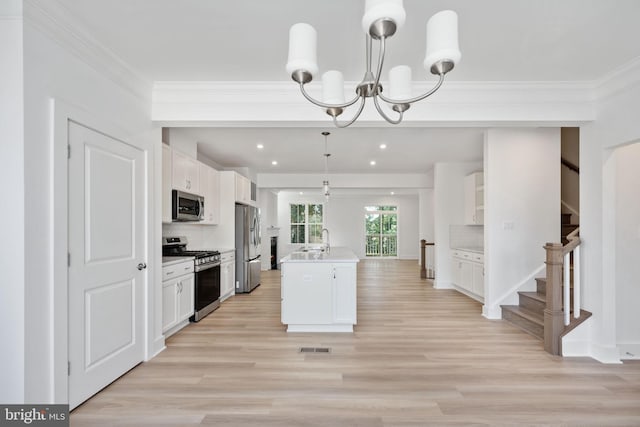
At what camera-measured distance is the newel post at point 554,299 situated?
3.26 metres

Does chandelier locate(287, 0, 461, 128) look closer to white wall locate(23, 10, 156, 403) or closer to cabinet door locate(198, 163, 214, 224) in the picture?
white wall locate(23, 10, 156, 403)

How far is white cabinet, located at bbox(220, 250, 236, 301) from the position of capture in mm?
5457

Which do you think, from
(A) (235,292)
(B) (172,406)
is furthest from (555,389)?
(A) (235,292)

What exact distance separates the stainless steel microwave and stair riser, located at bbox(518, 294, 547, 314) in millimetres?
4407

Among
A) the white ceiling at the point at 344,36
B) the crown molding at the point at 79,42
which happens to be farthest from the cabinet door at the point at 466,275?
the crown molding at the point at 79,42

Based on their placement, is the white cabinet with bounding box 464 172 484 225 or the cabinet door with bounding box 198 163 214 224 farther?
the white cabinet with bounding box 464 172 484 225

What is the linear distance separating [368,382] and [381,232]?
406 inches

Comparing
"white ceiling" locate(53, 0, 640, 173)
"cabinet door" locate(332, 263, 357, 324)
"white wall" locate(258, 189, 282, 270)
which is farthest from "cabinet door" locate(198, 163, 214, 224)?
→ "white wall" locate(258, 189, 282, 270)

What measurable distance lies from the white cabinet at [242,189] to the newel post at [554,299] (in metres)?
4.73

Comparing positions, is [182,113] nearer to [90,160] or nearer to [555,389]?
[90,160]

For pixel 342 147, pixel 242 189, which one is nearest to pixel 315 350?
pixel 342 147

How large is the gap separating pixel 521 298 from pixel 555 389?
1.99m

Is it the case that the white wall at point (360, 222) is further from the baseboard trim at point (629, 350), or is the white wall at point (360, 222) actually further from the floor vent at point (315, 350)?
the baseboard trim at point (629, 350)

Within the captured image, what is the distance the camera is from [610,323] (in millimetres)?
3115
